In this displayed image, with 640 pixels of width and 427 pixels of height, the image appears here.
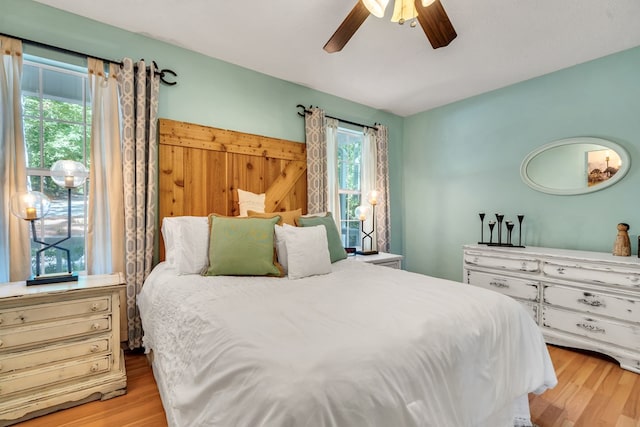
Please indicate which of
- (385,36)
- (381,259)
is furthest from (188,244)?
(385,36)

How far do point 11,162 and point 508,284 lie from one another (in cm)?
409

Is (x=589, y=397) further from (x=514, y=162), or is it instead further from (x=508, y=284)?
(x=514, y=162)

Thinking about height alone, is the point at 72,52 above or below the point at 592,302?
above

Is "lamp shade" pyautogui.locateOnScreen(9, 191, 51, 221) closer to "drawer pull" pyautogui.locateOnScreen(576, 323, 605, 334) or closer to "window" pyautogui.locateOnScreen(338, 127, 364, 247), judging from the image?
"window" pyautogui.locateOnScreen(338, 127, 364, 247)

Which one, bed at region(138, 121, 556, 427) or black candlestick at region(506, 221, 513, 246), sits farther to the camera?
black candlestick at region(506, 221, 513, 246)

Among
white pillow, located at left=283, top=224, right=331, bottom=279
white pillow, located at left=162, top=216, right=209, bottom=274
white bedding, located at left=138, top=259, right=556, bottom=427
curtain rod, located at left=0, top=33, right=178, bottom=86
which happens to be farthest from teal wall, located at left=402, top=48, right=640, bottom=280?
curtain rod, located at left=0, top=33, right=178, bottom=86

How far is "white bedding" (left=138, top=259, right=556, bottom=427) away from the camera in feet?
2.65

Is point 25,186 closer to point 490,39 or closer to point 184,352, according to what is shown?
point 184,352

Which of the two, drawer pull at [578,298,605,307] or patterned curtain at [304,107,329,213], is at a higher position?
patterned curtain at [304,107,329,213]

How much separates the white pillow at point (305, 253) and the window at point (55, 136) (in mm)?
1580

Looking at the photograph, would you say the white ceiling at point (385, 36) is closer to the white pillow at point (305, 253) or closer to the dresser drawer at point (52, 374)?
the white pillow at point (305, 253)

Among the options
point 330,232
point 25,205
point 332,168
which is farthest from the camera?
point 332,168

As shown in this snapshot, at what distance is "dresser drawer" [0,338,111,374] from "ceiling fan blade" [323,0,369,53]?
238 cm

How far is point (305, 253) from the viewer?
80.7 inches
